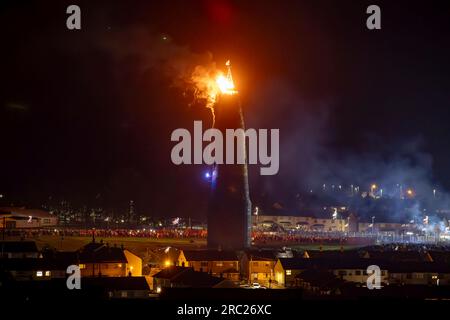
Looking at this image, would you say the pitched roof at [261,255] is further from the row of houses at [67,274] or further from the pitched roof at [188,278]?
the row of houses at [67,274]

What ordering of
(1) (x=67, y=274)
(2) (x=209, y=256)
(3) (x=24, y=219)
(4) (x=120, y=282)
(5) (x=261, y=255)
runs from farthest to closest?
1. (3) (x=24, y=219)
2. (5) (x=261, y=255)
3. (2) (x=209, y=256)
4. (1) (x=67, y=274)
5. (4) (x=120, y=282)

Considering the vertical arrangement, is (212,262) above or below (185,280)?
above

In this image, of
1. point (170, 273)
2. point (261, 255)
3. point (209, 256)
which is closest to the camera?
point (170, 273)

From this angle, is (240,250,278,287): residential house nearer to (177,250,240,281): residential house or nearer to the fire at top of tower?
(177,250,240,281): residential house

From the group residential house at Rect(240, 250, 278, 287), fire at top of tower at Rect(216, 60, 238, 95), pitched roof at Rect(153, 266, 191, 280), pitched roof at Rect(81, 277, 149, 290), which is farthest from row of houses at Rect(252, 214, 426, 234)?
pitched roof at Rect(81, 277, 149, 290)

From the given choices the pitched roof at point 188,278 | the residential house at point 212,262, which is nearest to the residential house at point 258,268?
the residential house at point 212,262

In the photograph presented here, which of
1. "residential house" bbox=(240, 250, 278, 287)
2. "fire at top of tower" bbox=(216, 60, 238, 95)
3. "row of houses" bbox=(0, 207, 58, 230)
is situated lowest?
"residential house" bbox=(240, 250, 278, 287)

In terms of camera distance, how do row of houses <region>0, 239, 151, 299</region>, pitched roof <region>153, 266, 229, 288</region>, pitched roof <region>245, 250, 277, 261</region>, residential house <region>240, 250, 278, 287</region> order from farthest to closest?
pitched roof <region>245, 250, 277, 261</region>, residential house <region>240, 250, 278, 287</region>, pitched roof <region>153, 266, 229, 288</region>, row of houses <region>0, 239, 151, 299</region>

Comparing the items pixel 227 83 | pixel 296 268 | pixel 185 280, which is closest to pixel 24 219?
pixel 227 83

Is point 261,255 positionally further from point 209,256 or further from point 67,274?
point 67,274
